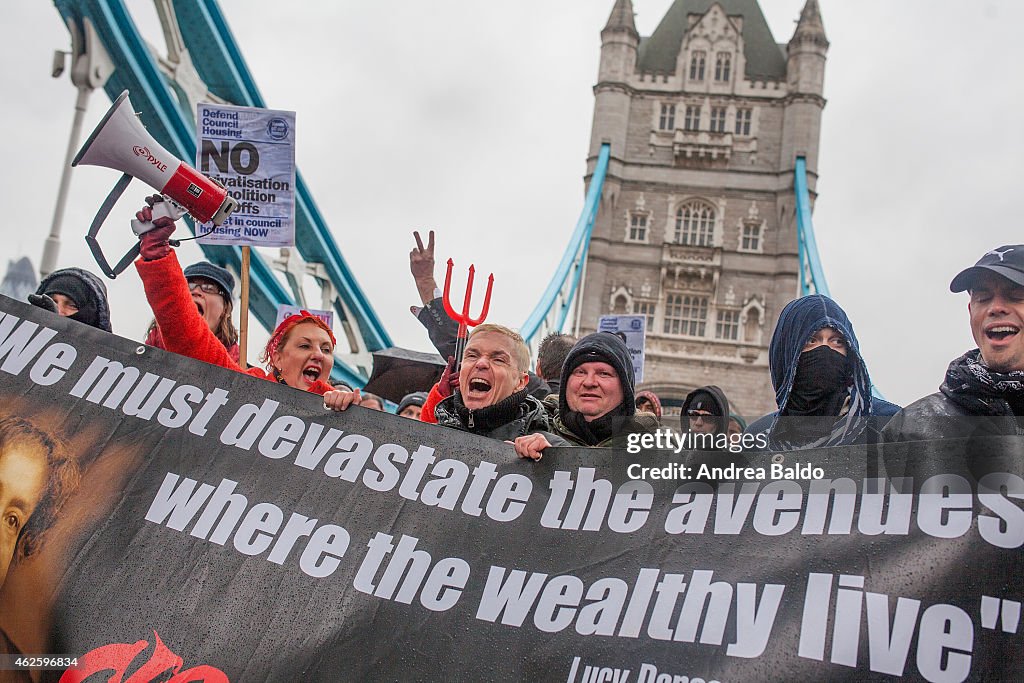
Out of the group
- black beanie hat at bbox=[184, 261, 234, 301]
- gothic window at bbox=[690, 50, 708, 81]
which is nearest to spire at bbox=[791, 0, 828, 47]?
gothic window at bbox=[690, 50, 708, 81]

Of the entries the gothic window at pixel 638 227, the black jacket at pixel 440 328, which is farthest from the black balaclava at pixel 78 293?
the gothic window at pixel 638 227

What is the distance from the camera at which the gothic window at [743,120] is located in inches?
1822

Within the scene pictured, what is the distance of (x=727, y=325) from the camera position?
41531mm

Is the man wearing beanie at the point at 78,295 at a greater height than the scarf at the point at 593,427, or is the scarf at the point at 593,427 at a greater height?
the man wearing beanie at the point at 78,295

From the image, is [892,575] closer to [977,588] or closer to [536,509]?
[977,588]

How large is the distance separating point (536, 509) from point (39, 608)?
1233 millimetres

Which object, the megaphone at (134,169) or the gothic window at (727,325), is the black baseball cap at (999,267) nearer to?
the megaphone at (134,169)

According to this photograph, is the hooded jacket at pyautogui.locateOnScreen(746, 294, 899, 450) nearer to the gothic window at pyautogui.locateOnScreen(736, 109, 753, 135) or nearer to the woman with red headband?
the woman with red headband

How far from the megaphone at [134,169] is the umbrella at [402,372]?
2.57m

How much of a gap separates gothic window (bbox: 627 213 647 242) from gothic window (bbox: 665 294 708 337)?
3.03m

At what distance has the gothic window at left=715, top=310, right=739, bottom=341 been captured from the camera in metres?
41.2

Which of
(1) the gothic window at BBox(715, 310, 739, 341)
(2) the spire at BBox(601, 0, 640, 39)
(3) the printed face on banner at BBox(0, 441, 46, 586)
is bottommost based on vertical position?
(3) the printed face on banner at BBox(0, 441, 46, 586)

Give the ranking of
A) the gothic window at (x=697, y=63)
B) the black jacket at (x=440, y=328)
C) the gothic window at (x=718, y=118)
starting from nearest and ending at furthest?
1. the black jacket at (x=440, y=328)
2. the gothic window at (x=718, y=118)
3. the gothic window at (x=697, y=63)

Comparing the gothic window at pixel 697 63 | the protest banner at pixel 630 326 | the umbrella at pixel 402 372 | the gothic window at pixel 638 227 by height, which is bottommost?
the umbrella at pixel 402 372
